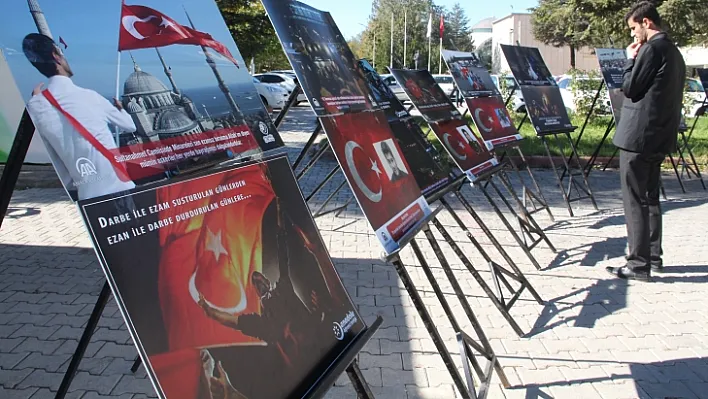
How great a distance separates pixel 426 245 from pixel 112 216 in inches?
177

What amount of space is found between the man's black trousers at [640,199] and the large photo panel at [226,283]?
3464mm

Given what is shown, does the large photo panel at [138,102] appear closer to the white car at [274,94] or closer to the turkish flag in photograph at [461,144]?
the turkish flag in photograph at [461,144]

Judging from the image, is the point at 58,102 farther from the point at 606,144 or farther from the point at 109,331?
the point at 606,144

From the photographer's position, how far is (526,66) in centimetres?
683

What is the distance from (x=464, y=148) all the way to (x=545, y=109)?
291 centimetres

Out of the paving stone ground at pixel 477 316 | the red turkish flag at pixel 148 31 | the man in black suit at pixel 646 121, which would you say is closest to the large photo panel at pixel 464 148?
the paving stone ground at pixel 477 316

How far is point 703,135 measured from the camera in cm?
1315

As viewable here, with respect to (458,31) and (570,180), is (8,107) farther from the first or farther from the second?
(458,31)

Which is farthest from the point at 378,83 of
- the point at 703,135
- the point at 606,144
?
the point at 703,135

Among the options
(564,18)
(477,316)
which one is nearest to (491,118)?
(477,316)

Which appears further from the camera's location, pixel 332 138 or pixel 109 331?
pixel 109 331

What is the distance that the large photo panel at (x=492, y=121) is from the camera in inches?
203

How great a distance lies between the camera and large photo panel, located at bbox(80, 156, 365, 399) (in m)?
1.31

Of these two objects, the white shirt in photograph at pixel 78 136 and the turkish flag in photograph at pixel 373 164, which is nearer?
the white shirt in photograph at pixel 78 136
